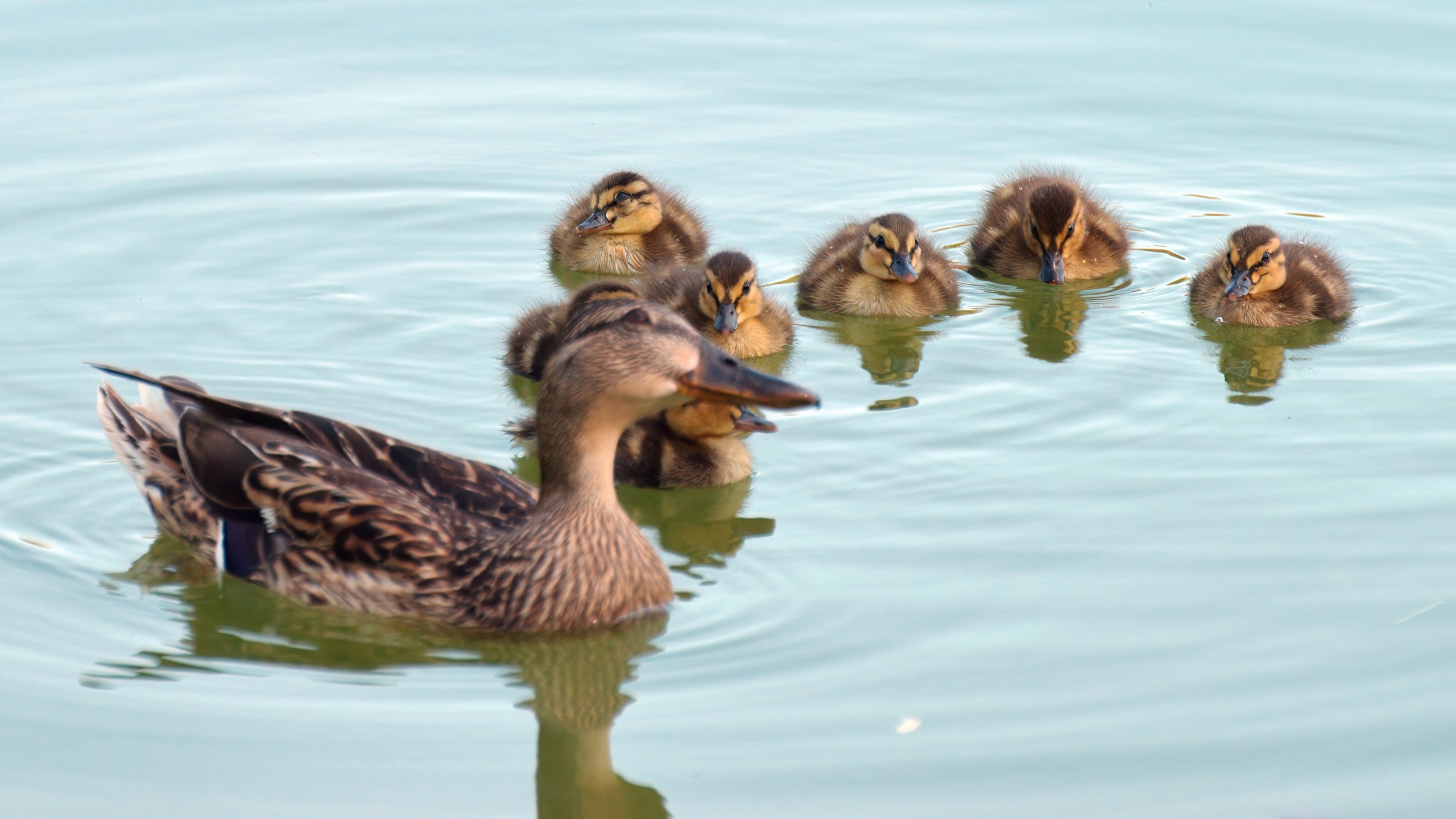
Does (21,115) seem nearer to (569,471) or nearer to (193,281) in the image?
(193,281)

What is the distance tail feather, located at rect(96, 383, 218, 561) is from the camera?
446 cm

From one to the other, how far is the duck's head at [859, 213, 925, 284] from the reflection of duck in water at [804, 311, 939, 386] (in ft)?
0.54

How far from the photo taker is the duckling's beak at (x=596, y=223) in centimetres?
698

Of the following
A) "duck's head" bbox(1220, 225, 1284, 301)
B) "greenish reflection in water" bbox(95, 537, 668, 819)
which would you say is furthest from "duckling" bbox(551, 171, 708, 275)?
"greenish reflection in water" bbox(95, 537, 668, 819)

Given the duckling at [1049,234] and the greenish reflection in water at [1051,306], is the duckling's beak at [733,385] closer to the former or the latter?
the greenish reflection in water at [1051,306]

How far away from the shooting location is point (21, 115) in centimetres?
811

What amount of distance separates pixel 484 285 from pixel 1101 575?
119 inches

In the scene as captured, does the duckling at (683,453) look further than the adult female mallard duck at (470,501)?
Yes

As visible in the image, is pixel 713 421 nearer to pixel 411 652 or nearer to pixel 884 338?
pixel 411 652

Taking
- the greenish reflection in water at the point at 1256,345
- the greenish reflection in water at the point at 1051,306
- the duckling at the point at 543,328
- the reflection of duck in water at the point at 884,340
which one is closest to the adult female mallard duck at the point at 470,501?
the duckling at the point at 543,328

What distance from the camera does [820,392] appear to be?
583cm

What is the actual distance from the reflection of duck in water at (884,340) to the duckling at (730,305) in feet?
0.75

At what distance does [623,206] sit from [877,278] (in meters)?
1.04

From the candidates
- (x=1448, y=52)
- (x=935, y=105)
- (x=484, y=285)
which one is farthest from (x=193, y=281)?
(x=1448, y=52)
